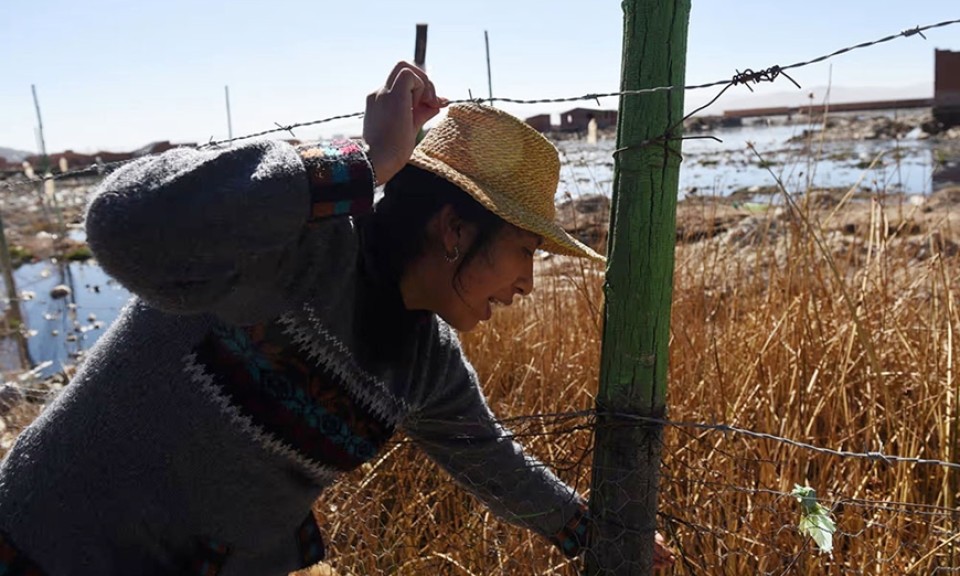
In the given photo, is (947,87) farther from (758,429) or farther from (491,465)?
(491,465)

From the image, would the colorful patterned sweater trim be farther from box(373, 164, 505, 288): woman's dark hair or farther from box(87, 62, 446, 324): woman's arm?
box(373, 164, 505, 288): woman's dark hair

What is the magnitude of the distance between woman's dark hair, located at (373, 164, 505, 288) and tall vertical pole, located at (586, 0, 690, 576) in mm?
236

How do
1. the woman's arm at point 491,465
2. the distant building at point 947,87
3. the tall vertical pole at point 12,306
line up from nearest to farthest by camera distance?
1. the woman's arm at point 491,465
2. the tall vertical pole at point 12,306
3. the distant building at point 947,87

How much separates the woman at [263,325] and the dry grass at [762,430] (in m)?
0.46

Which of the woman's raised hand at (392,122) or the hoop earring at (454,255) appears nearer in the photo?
the woman's raised hand at (392,122)

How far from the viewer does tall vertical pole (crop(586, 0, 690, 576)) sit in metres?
1.21

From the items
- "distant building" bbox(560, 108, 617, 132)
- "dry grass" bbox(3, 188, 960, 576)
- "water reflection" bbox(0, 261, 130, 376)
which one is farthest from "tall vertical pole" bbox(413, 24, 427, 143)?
"water reflection" bbox(0, 261, 130, 376)

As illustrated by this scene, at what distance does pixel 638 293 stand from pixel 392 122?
49 cm

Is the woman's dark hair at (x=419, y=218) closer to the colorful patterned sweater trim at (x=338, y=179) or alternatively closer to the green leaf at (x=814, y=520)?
the colorful patterned sweater trim at (x=338, y=179)

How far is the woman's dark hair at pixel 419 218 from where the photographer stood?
1194 millimetres

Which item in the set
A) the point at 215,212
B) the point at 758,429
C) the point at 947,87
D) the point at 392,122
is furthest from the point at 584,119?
the point at 947,87

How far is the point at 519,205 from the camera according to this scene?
122 centimetres

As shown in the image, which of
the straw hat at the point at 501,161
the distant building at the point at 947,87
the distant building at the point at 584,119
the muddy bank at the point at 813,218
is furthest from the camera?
the distant building at the point at 947,87

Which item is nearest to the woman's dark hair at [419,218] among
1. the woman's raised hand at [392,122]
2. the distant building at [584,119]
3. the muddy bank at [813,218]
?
the woman's raised hand at [392,122]
